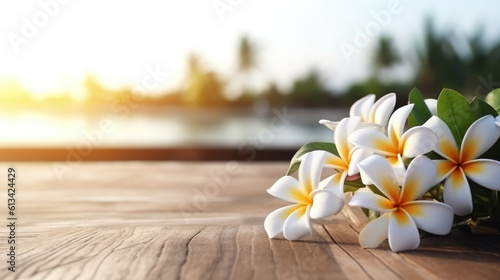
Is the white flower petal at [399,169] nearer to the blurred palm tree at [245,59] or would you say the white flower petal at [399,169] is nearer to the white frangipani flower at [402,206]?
the white frangipani flower at [402,206]

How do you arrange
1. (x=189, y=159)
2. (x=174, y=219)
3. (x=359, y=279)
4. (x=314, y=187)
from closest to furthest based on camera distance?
(x=359, y=279) < (x=314, y=187) < (x=174, y=219) < (x=189, y=159)

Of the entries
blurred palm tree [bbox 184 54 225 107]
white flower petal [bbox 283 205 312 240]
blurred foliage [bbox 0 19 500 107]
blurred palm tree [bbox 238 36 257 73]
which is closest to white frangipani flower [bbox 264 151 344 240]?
white flower petal [bbox 283 205 312 240]

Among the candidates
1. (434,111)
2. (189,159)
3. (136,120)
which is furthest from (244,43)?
(434,111)

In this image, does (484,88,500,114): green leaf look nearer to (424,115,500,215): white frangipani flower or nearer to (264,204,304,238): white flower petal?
(424,115,500,215): white frangipani flower

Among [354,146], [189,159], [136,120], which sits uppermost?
[354,146]

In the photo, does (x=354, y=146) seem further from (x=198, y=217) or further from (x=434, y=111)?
(x=198, y=217)
